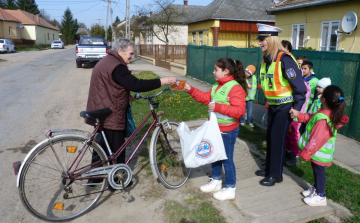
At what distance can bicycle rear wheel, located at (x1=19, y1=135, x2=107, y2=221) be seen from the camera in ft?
10.2

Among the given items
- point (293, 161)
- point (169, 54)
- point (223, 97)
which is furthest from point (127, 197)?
→ point (169, 54)

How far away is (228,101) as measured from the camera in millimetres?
3379

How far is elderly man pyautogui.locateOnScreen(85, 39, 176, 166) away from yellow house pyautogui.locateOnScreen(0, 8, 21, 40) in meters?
52.0

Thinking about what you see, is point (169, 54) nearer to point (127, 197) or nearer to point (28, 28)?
point (127, 197)

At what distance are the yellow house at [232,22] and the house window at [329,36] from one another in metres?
10.6

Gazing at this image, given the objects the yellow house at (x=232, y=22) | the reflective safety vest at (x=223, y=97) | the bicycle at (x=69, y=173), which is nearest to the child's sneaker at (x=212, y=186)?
the bicycle at (x=69, y=173)

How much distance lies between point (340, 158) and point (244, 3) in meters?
23.7

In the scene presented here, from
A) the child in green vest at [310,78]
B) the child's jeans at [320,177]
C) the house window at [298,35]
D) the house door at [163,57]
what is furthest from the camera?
the house door at [163,57]

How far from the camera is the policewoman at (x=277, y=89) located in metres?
3.59

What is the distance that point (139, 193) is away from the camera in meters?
3.91

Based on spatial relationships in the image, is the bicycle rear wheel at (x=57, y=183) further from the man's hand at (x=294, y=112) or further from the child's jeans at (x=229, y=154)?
the man's hand at (x=294, y=112)

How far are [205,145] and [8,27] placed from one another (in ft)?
188

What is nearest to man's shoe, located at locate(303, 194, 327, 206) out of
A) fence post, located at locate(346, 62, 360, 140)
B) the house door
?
fence post, located at locate(346, 62, 360, 140)

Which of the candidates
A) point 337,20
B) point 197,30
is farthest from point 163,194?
point 197,30
